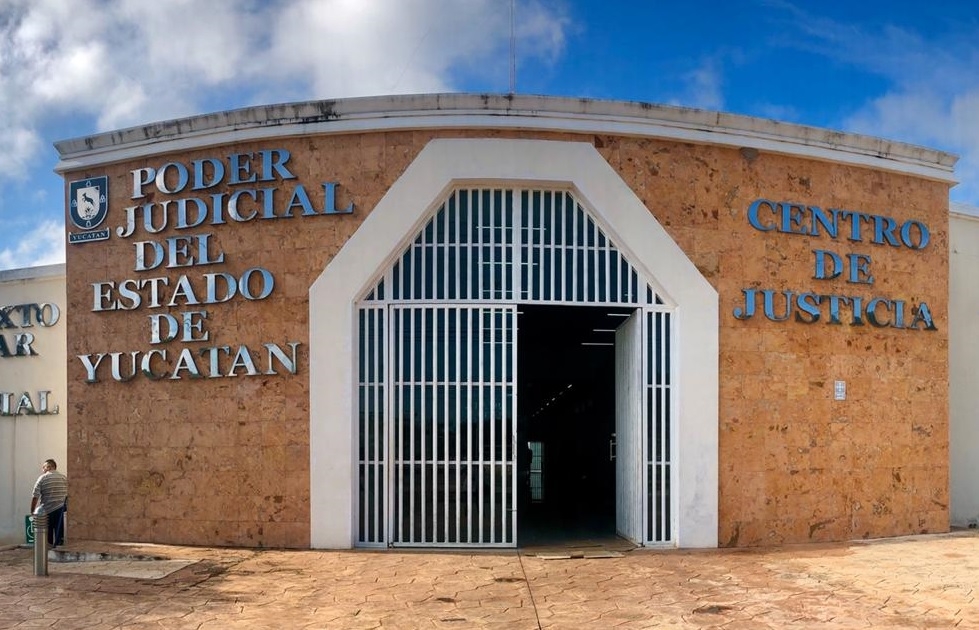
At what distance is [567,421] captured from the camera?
24859 millimetres

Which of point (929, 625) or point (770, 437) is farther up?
point (770, 437)

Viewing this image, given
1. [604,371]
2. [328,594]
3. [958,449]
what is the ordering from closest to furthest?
1. [328,594]
2. [958,449]
3. [604,371]

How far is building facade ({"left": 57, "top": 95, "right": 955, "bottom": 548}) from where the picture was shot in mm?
10438

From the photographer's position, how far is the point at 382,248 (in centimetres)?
1045

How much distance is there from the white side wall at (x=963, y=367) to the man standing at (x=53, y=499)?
12.9 m

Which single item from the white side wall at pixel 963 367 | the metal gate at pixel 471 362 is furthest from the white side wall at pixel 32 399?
the white side wall at pixel 963 367

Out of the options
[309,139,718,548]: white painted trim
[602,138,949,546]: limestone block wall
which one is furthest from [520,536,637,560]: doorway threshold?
[602,138,949,546]: limestone block wall

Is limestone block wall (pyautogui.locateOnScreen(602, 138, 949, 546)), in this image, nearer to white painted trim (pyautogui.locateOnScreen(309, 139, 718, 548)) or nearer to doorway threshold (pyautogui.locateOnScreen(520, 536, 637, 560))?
white painted trim (pyautogui.locateOnScreen(309, 139, 718, 548))

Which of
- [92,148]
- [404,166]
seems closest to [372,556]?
[404,166]

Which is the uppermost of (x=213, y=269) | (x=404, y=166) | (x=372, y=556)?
(x=404, y=166)

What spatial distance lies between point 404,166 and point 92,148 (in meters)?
4.54

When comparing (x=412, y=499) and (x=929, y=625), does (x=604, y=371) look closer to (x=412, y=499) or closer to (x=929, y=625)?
(x=412, y=499)

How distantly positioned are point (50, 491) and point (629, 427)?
772 centimetres

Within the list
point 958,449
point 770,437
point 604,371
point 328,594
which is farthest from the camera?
point 604,371
